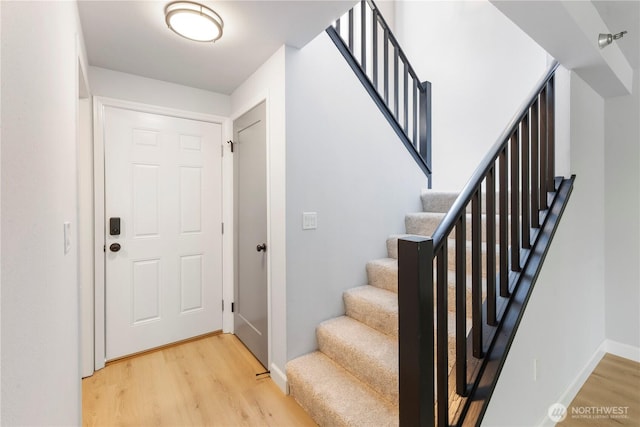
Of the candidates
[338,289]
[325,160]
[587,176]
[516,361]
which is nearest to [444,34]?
[587,176]

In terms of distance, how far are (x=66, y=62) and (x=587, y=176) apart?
331 centimetres

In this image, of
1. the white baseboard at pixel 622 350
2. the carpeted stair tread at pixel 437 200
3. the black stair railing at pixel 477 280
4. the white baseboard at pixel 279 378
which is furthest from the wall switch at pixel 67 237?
the white baseboard at pixel 622 350

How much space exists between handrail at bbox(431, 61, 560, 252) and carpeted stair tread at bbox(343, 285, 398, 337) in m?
0.83

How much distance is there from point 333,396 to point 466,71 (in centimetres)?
354

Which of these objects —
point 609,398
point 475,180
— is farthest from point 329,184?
point 609,398

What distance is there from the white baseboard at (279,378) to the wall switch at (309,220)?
1022 millimetres

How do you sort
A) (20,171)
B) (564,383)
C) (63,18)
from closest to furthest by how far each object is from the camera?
(20,171) → (63,18) → (564,383)

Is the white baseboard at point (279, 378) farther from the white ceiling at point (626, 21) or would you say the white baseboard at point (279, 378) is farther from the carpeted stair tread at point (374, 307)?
the white ceiling at point (626, 21)

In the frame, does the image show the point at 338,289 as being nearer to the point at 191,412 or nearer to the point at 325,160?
the point at 325,160

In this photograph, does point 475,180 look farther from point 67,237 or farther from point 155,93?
point 155,93

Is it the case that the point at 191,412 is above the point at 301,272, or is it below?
below

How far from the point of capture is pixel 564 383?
1957 millimetres

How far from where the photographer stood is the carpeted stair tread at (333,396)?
5.04ft

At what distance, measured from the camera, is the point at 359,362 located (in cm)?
179
